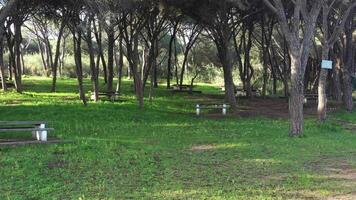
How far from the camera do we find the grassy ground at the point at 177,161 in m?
8.45

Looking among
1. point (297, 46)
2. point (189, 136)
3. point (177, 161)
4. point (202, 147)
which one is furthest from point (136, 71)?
point (177, 161)

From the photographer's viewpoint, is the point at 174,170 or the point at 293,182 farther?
the point at 174,170

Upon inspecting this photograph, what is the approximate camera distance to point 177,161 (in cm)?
1154

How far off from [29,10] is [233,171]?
1787cm

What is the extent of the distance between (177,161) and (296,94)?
612 centimetres

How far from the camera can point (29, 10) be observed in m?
25.2

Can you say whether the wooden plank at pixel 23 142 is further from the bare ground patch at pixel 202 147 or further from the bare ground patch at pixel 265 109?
the bare ground patch at pixel 265 109

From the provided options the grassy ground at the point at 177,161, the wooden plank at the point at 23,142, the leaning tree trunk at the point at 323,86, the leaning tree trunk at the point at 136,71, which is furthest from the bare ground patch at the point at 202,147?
the leaning tree trunk at the point at 136,71

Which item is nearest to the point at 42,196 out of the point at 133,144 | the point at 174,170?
the point at 174,170

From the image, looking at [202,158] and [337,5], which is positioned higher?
[337,5]

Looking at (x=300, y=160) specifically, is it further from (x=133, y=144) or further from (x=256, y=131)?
(x=256, y=131)

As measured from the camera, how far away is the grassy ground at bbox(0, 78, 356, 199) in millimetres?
8445

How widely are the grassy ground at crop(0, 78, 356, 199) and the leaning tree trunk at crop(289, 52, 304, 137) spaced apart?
476mm

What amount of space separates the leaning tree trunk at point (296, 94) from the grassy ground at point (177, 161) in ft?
1.56
